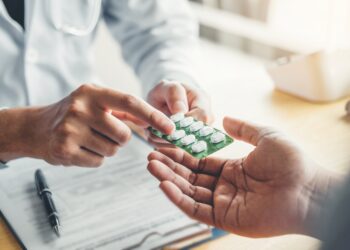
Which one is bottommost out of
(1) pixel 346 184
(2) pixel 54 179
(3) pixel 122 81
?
(3) pixel 122 81

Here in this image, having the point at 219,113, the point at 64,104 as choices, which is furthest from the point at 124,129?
the point at 219,113

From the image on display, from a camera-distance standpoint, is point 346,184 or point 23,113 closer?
point 346,184

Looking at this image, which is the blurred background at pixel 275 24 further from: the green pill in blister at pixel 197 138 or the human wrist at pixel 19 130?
the human wrist at pixel 19 130

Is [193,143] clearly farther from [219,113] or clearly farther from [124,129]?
[219,113]

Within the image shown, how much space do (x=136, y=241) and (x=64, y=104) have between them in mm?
226

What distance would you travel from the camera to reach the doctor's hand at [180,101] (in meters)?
0.81

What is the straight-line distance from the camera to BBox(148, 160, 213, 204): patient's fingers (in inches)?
25.6

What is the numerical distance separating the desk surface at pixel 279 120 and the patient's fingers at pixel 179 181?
62 millimetres

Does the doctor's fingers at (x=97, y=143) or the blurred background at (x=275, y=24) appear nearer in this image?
the doctor's fingers at (x=97, y=143)

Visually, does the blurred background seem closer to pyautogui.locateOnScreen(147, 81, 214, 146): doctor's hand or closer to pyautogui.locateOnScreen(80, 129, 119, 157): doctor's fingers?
pyautogui.locateOnScreen(147, 81, 214, 146): doctor's hand

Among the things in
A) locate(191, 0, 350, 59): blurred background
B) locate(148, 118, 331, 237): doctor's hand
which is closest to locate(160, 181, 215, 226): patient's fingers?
locate(148, 118, 331, 237): doctor's hand

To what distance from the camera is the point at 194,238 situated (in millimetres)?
651

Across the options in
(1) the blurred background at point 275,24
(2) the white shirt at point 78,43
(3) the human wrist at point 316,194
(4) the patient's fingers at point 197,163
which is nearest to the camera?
(3) the human wrist at point 316,194

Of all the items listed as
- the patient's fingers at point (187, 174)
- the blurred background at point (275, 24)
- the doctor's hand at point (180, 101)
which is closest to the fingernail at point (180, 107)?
the doctor's hand at point (180, 101)
